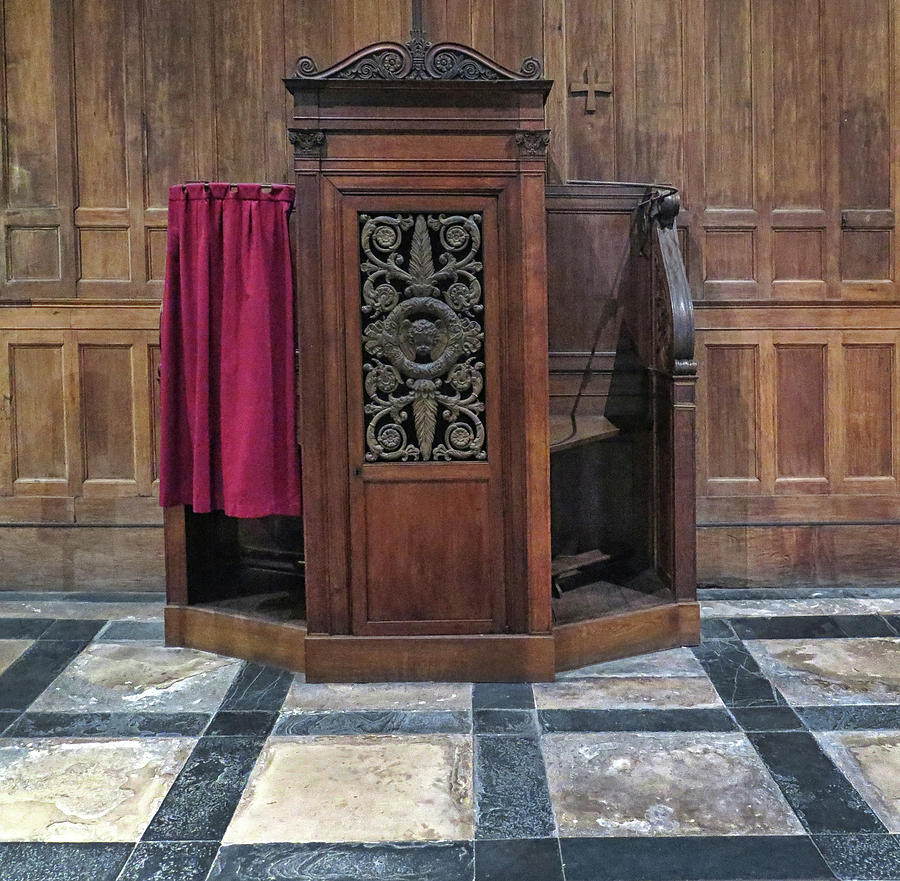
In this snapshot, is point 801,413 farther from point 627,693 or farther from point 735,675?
point 627,693

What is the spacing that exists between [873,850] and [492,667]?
52.3 inches

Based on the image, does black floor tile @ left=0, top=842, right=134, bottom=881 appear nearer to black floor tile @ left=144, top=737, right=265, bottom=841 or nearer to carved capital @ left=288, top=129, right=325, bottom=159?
black floor tile @ left=144, top=737, right=265, bottom=841

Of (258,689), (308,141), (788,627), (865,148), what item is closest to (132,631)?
(258,689)

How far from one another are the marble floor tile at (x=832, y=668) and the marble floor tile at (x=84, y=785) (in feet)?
6.22

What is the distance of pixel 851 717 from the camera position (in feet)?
9.86

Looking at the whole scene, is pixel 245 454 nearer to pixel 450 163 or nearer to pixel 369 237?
pixel 369 237

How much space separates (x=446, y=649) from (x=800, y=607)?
63.9 inches

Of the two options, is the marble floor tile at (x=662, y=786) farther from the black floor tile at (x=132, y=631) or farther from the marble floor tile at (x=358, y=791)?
the black floor tile at (x=132, y=631)

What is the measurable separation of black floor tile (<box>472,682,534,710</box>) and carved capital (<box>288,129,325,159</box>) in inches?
69.9

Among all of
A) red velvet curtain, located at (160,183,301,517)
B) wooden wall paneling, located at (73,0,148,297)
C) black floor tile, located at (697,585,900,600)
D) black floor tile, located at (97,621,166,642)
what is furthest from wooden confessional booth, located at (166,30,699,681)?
wooden wall paneling, located at (73,0,148,297)

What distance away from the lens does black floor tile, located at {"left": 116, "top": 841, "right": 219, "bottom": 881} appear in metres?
2.21

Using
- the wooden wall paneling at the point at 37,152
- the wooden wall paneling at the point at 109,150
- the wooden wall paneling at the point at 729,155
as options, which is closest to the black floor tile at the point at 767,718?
the wooden wall paneling at the point at 729,155

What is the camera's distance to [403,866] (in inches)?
88.1

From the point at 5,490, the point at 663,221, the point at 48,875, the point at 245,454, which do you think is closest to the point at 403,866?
the point at 48,875
